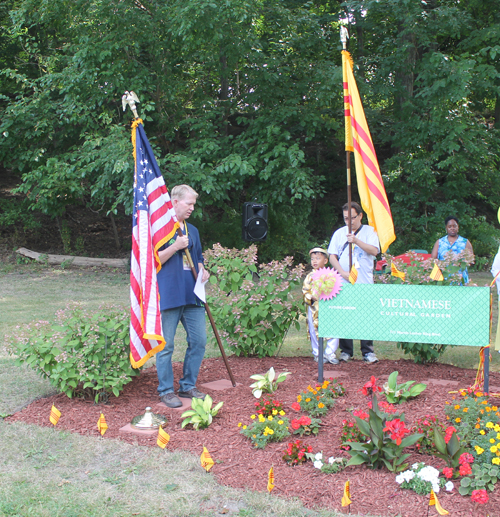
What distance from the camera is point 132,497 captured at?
9.96 ft

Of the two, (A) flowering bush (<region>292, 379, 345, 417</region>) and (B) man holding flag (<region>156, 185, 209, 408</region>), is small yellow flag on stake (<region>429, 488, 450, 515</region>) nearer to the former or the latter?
(A) flowering bush (<region>292, 379, 345, 417</region>)

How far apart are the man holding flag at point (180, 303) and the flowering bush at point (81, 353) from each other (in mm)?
336

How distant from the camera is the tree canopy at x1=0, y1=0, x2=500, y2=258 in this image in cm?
1227

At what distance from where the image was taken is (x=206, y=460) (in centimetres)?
331

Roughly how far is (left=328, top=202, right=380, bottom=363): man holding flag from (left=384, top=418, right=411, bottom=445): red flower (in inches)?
97.1

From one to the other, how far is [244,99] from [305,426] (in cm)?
1148

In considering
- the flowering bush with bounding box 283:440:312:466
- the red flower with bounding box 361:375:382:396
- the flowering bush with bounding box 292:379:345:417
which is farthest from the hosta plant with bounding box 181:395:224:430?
the red flower with bounding box 361:375:382:396

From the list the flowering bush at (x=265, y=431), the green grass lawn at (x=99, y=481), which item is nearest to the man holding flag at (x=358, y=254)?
the flowering bush at (x=265, y=431)

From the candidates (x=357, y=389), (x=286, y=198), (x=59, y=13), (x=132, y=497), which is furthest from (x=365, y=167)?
(x=59, y=13)

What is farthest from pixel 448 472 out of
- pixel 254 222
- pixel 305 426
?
pixel 254 222

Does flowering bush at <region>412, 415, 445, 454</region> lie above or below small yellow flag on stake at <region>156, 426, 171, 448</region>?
above

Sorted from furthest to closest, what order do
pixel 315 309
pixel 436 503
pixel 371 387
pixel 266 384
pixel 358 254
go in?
pixel 358 254 → pixel 315 309 → pixel 266 384 → pixel 371 387 → pixel 436 503

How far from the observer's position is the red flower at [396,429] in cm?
312

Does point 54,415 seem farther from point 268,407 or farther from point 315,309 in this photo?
point 315,309
